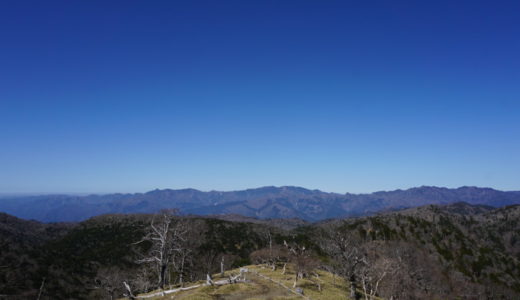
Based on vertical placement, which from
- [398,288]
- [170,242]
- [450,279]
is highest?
[170,242]

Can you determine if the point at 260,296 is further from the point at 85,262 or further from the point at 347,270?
the point at 85,262

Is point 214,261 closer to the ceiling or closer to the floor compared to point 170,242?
closer to the floor

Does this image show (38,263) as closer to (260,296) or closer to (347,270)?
(260,296)

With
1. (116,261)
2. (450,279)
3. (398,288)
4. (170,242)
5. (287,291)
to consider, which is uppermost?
(170,242)

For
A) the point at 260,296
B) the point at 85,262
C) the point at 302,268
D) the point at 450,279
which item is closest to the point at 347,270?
the point at 302,268

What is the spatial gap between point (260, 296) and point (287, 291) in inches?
312

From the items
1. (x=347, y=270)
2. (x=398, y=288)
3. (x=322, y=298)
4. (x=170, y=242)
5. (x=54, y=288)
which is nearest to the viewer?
(x=322, y=298)

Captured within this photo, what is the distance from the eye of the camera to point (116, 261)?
176 metres

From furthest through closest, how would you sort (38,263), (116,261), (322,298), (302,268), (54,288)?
(116,261)
(38,263)
(54,288)
(302,268)
(322,298)

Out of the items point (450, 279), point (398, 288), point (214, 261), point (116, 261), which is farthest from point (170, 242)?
point (450, 279)

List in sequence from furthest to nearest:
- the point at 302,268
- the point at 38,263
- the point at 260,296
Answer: the point at 38,263 < the point at 302,268 < the point at 260,296

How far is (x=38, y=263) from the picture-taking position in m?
126

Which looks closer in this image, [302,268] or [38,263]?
[302,268]

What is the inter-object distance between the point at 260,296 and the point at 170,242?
21141mm
